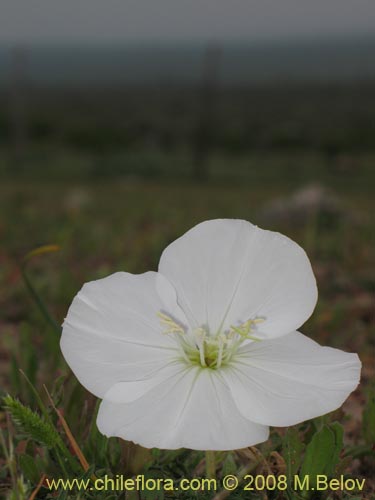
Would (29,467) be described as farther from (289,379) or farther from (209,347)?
(289,379)

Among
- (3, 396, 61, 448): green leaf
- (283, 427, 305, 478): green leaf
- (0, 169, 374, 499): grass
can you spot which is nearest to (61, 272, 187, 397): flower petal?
(3, 396, 61, 448): green leaf

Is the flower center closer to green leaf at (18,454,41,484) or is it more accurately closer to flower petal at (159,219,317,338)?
flower petal at (159,219,317,338)

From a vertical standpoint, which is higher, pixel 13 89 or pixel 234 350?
pixel 234 350

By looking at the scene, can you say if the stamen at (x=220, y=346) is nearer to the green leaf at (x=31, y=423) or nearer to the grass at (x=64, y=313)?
the grass at (x=64, y=313)

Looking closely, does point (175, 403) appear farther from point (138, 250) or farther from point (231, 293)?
point (138, 250)

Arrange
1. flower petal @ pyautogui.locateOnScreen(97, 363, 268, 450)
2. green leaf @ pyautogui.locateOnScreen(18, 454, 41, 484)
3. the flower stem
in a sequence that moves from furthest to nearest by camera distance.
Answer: green leaf @ pyautogui.locateOnScreen(18, 454, 41, 484), the flower stem, flower petal @ pyautogui.locateOnScreen(97, 363, 268, 450)

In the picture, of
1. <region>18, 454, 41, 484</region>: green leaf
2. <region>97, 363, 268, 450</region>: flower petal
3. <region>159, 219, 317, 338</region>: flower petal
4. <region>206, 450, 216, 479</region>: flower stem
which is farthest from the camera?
<region>18, 454, 41, 484</region>: green leaf

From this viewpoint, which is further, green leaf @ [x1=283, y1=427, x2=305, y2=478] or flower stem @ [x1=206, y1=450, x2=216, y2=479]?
green leaf @ [x1=283, y1=427, x2=305, y2=478]

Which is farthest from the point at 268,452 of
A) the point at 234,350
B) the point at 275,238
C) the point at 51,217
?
the point at 51,217

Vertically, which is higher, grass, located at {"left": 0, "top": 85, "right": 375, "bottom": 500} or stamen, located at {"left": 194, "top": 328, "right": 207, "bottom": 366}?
stamen, located at {"left": 194, "top": 328, "right": 207, "bottom": 366}
